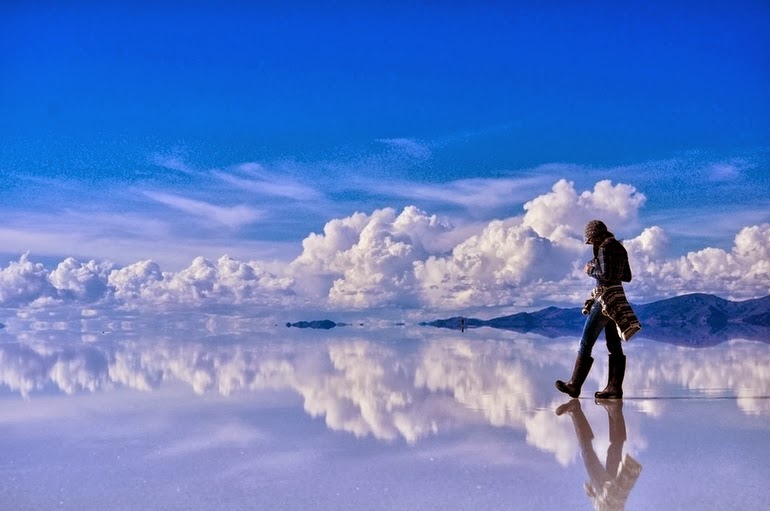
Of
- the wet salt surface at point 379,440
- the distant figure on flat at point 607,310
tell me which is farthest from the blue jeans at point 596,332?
the wet salt surface at point 379,440

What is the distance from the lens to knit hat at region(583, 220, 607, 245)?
10.3 meters

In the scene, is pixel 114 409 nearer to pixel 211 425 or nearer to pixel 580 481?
pixel 211 425

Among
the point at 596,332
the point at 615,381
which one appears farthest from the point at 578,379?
the point at 596,332

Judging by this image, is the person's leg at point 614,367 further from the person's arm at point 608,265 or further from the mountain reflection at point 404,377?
the person's arm at point 608,265

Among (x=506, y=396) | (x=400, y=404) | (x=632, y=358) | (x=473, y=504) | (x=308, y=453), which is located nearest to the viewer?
(x=473, y=504)

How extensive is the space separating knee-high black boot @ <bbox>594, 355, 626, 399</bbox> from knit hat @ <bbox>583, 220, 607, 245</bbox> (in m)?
1.60

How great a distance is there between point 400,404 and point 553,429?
224 centimetres

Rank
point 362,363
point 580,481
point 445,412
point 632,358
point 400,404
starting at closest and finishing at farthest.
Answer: point 580,481
point 445,412
point 400,404
point 362,363
point 632,358

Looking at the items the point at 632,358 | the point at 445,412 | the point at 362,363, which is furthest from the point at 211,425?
the point at 632,358

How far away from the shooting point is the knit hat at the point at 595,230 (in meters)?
10.3

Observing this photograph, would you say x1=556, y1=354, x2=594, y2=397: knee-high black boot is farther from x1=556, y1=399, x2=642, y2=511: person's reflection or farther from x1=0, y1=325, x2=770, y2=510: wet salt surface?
x1=556, y1=399, x2=642, y2=511: person's reflection

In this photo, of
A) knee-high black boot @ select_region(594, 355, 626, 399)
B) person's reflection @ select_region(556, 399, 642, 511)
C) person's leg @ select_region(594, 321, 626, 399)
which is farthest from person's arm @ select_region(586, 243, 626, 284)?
person's reflection @ select_region(556, 399, 642, 511)

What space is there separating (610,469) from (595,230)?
498 cm

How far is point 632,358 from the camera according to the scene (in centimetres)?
1719
